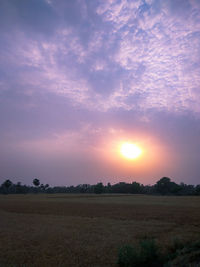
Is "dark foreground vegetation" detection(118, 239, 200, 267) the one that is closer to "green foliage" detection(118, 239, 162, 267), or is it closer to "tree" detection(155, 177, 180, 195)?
"green foliage" detection(118, 239, 162, 267)

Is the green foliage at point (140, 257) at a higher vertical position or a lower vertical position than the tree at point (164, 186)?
lower

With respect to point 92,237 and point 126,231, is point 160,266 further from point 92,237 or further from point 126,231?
point 126,231

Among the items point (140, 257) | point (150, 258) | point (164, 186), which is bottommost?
point (150, 258)

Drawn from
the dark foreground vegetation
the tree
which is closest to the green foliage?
the dark foreground vegetation

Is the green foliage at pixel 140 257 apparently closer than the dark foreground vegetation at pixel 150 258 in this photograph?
No

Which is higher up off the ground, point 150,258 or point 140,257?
point 140,257

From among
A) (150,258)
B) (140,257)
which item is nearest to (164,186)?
(150,258)

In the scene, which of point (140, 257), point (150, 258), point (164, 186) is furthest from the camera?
point (164, 186)

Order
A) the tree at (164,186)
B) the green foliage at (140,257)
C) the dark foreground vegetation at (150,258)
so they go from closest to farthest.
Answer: the dark foreground vegetation at (150,258) < the green foliage at (140,257) < the tree at (164,186)

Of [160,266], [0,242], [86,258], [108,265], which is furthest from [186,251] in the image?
[0,242]

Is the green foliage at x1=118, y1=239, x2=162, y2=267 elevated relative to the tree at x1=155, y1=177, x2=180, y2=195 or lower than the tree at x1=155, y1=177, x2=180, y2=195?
lower

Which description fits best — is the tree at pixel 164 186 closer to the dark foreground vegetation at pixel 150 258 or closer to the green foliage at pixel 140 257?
the dark foreground vegetation at pixel 150 258

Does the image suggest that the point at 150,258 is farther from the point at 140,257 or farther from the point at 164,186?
the point at 164,186

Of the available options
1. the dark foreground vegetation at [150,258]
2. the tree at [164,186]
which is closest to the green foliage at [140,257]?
the dark foreground vegetation at [150,258]
